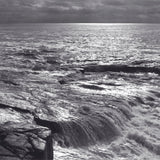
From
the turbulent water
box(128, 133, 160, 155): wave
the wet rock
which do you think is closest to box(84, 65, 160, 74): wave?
the turbulent water

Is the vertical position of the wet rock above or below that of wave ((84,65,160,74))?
above

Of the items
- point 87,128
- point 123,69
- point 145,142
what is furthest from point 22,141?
point 123,69

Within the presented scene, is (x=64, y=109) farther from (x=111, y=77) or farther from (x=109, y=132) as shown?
(x=111, y=77)

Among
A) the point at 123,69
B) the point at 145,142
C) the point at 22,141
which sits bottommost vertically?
the point at 145,142

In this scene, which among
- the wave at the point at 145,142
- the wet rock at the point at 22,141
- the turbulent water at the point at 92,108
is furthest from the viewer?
the wave at the point at 145,142

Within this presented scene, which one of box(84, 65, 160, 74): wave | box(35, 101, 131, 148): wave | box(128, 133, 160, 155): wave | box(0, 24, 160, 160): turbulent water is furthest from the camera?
box(84, 65, 160, 74): wave

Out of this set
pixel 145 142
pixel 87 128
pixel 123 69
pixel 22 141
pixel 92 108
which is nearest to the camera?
pixel 22 141

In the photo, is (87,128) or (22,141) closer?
(22,141)

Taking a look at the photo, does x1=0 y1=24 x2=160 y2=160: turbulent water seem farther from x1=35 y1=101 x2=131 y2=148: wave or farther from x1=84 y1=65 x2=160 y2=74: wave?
x1=84 y1=65 x2=160 y2=74: wave

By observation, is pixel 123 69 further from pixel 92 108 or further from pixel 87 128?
pixel 87 128

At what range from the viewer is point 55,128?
1694 centimetres

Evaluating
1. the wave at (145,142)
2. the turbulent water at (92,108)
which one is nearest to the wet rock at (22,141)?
the turbulent water at (92,108)

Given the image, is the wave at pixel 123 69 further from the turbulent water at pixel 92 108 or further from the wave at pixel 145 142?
the wave at pixel 145 142

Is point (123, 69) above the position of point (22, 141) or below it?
below
